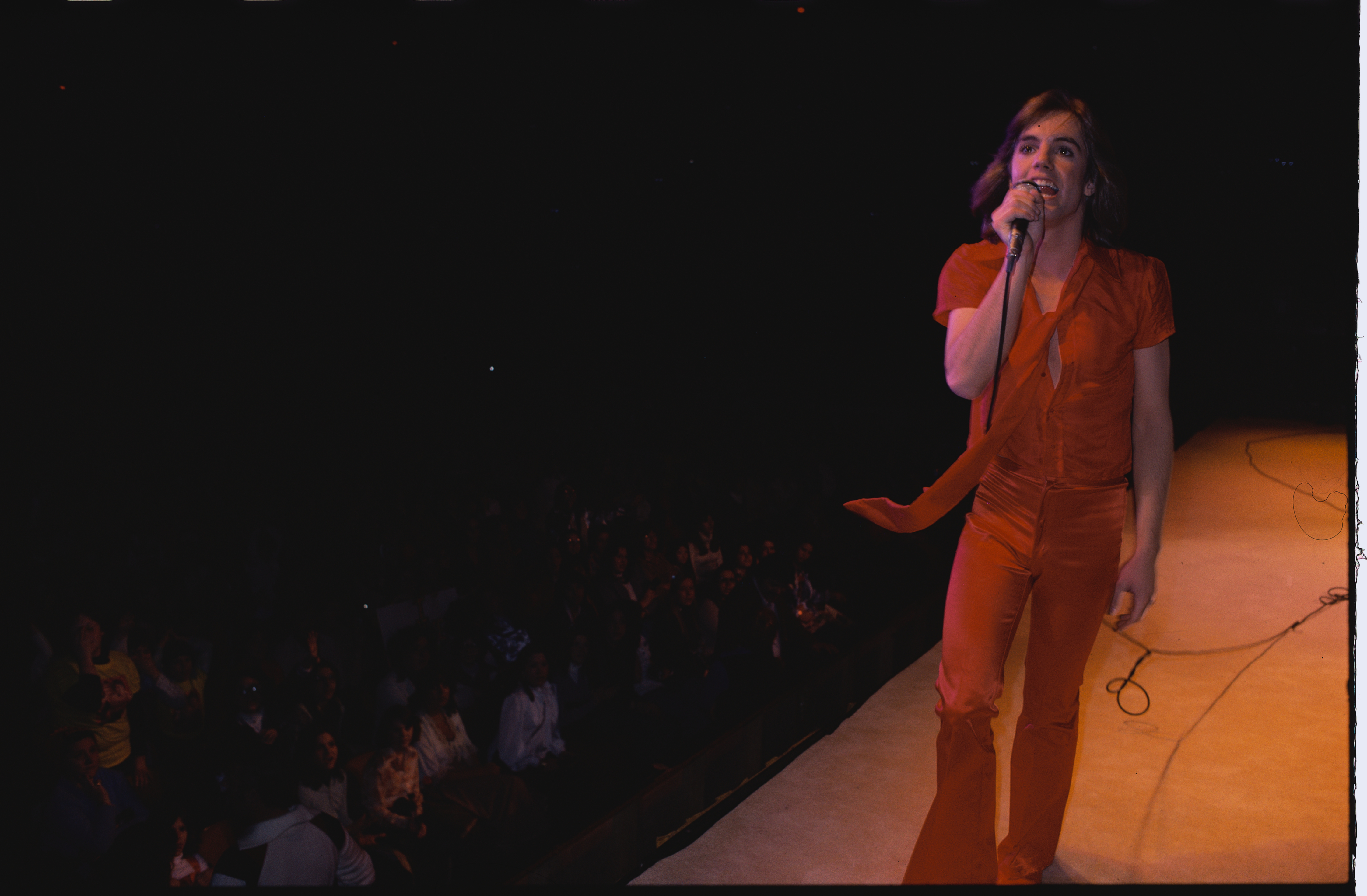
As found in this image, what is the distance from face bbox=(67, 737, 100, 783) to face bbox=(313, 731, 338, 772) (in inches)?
22.6

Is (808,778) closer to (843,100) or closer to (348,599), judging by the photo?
(348,599)

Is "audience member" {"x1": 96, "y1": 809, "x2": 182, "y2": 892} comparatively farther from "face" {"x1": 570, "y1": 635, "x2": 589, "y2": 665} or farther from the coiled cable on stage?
the coiled cable on stage

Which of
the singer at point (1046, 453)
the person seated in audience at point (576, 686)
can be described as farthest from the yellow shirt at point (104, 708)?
the singer at point (1046, 453)

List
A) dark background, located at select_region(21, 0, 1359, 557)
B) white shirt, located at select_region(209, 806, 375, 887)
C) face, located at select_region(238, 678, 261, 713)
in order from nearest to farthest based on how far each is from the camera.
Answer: white shirt, located at select_region(209, 806, 375, 887), face, located at select_region(238, 678, 261, 713), dark background, located at select_region(21, 0, 1359, 557)

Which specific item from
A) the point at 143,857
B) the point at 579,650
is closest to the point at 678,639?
the point at 579,650

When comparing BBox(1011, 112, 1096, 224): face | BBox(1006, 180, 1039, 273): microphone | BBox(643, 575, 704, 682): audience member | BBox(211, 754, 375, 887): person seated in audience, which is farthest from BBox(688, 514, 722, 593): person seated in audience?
BBox(1006, 180, 1039, 273): microphone

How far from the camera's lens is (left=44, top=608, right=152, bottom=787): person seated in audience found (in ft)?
10.2

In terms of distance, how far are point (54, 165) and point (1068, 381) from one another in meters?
→ 4.80

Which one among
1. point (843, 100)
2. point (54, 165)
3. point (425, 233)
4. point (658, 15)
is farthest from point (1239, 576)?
point (54, 165)

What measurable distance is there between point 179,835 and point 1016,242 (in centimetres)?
242

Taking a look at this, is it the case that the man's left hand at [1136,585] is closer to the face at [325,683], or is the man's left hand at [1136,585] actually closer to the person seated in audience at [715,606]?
the person seated in audience at [715,606]

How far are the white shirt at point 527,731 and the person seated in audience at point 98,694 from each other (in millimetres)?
1041

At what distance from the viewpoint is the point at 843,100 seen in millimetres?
6270

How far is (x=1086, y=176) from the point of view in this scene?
2.13 m
